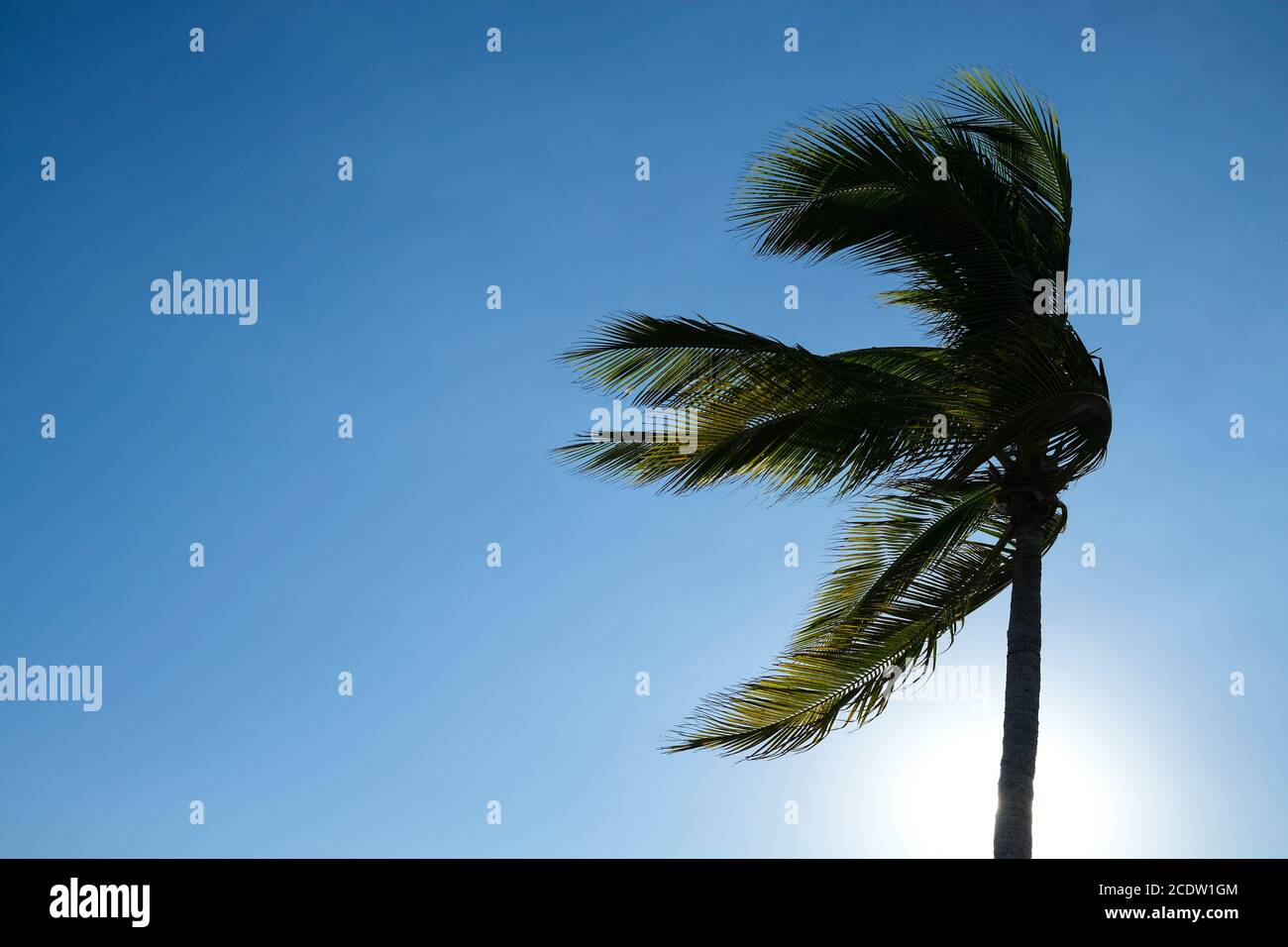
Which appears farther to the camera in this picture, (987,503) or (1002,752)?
(987,503)

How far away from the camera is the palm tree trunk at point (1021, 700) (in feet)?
29.2

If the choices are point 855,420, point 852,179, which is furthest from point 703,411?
point 852,179

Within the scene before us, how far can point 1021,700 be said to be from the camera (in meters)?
9.55

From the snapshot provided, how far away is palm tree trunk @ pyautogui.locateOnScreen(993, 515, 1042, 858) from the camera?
8.91 m

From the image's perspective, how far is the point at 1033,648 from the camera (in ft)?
32.2
